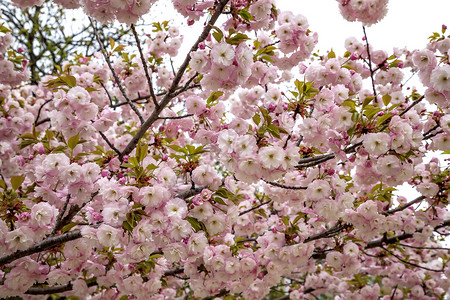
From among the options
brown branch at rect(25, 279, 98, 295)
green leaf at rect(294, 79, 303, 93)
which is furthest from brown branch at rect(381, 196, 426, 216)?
A: brown branch at rect(25, 279, 98, 295)

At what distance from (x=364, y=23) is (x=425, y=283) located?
494 cm

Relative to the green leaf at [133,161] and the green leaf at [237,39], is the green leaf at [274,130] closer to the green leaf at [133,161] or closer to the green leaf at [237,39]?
the green leaf at [237,39]

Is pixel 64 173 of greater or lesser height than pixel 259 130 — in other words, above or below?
below

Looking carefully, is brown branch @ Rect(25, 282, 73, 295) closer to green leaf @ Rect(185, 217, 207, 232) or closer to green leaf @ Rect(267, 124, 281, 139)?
green leaf @ Rect(185, 217, 207, 232)

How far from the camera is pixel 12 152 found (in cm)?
430

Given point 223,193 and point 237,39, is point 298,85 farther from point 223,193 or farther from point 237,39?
point 223,193

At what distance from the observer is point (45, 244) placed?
2.32 metres

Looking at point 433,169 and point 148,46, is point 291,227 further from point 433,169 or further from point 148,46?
point 148,46

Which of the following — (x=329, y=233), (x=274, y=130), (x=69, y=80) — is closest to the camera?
(x=274, y=130)

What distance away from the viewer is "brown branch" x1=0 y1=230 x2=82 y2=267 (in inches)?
89.1

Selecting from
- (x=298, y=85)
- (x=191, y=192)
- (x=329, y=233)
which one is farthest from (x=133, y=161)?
(x=329, y=233)

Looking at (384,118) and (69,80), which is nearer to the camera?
(384,118)

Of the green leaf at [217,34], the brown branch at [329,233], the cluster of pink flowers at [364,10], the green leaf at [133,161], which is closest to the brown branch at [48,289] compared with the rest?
the green leaf at [133,161]

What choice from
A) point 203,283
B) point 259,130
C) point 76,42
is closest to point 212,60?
point 259,130
